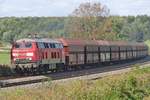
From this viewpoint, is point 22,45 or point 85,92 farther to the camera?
point 22,45

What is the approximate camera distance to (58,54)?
4516 centimetres

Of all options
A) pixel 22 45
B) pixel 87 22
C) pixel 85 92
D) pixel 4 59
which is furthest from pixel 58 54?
pixel 87 22

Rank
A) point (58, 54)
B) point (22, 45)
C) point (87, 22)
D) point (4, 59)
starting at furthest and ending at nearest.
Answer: point (87, 22) < point (4, 59) < point (58, 54) < point (22, 45)

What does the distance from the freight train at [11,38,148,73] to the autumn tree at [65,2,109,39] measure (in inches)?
1420

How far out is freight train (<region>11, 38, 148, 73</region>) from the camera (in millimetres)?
Result: 40000

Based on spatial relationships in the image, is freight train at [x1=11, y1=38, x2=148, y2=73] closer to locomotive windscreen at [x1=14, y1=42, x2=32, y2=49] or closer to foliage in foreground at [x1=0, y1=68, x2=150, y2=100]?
locomotive windscreen at [x1=14, y1=42, x2=32, y2=49]

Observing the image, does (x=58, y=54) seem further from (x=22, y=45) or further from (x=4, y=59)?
(x=4, y=59)

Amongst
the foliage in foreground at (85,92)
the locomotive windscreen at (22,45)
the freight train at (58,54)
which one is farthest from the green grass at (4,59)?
the foliage in foreground at (85,92)

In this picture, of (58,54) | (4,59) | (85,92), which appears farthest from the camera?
(4,59)

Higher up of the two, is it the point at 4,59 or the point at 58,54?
the point at 58,54

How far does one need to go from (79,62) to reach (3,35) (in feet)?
293

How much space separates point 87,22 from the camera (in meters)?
109

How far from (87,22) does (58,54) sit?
64.5 m

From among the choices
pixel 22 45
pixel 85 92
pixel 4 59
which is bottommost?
pixel 4 59
